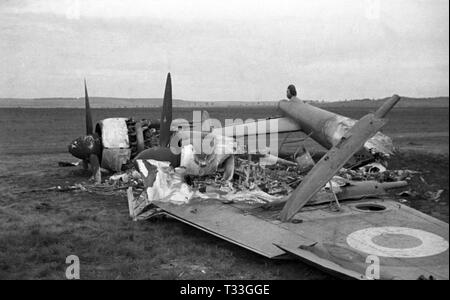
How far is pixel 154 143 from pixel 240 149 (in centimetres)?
394

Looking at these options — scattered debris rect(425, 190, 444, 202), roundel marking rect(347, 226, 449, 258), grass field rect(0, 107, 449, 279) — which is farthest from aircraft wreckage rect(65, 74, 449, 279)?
scattered debris rect(425, 190, 444, 202)

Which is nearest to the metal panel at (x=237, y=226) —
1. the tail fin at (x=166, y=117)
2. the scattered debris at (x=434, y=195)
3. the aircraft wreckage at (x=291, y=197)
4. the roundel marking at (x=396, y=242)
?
the aircraft wreckage at (x=291, y=197)

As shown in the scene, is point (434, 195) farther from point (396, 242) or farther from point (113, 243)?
point (113, 243)

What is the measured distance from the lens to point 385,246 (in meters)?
5.54

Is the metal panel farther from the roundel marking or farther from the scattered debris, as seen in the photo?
the scattered debris

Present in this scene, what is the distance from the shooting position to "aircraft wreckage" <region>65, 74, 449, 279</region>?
534cm

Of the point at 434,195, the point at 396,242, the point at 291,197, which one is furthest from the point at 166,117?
→ the point at 396,242

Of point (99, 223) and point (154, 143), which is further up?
point (154, 143)

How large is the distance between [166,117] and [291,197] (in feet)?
21.2

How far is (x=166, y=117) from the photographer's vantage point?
12.2 metres

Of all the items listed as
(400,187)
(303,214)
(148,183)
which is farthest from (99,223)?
(400,187)

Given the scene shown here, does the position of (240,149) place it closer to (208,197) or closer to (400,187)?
(208,197)

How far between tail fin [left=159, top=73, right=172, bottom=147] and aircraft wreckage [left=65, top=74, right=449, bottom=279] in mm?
26
